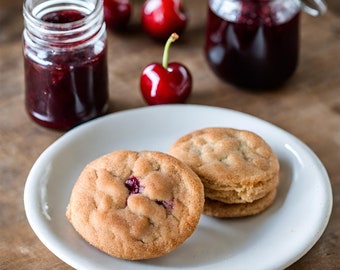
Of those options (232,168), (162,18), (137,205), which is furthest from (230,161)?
(162,18)

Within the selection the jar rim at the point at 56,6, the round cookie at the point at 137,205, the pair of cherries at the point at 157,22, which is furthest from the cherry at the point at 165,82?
the round cookie at the point at 137,205

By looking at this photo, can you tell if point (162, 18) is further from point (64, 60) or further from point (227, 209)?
point (227, 209)

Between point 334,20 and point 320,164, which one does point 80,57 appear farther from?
point 334,20

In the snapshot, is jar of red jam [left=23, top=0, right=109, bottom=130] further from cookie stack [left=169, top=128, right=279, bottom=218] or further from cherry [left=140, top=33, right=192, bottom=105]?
Answer: cookie stack [left=169, top=128, right=279, bottom=218]

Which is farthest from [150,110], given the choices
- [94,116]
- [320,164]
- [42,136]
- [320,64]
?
[320,64]

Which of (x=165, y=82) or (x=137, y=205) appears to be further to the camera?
(x=165, y=82)
